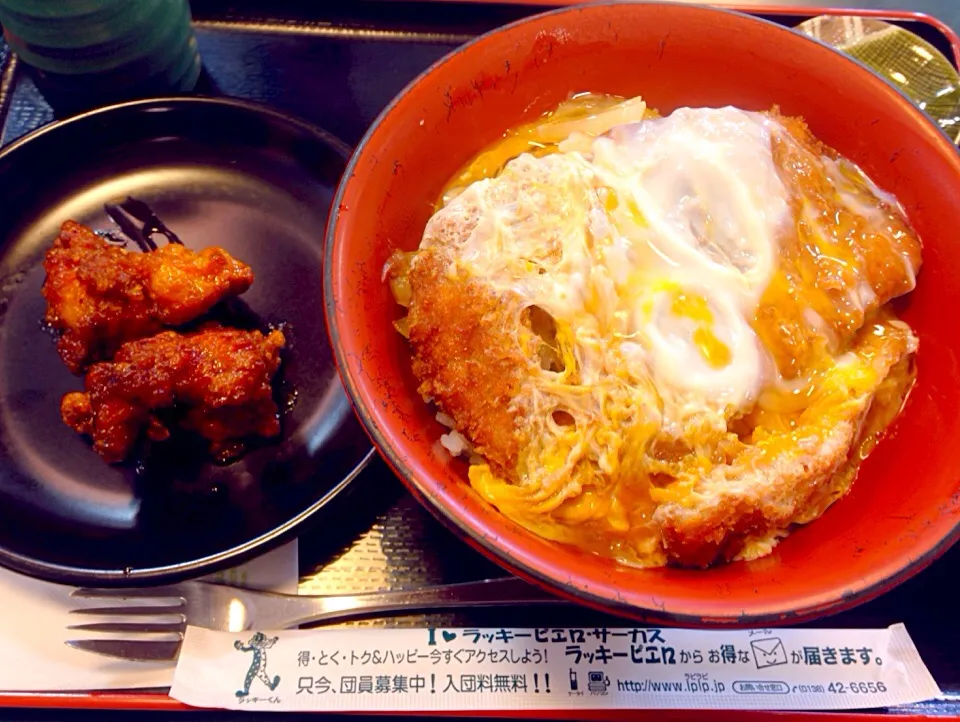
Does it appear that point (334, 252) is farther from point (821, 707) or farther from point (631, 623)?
point (821, 707)

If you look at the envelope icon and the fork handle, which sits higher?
the envelope icon

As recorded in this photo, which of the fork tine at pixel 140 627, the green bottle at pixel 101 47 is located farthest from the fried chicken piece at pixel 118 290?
the fork tine at pixel 140 627

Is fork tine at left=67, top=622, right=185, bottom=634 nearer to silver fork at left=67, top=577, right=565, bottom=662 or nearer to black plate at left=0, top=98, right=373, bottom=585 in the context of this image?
silver fork at left=67, top=577, right=565, bottom=662

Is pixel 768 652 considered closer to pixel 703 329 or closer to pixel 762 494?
pixel 762 494

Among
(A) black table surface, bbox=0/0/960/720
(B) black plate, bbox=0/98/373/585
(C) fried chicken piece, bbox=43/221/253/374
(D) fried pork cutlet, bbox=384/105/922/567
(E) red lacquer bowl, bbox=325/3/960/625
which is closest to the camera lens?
(E) red lacquer bowl, bbox=325/3/960/625

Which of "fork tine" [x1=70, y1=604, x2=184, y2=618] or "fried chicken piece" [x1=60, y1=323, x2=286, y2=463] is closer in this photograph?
"fork tine" [x1=70, y1=604, x2=184, y2=618]

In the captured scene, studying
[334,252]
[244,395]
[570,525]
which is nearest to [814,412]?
[570,525]

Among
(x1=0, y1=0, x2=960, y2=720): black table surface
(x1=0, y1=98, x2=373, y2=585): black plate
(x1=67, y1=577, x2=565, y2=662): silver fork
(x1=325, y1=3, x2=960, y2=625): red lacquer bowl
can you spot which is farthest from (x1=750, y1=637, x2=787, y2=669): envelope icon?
(x1=0, y1=0, x2=960, y2=720): black table surface

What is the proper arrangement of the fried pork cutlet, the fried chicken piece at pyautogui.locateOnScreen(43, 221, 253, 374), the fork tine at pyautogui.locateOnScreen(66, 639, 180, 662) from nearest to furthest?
the fried pork cutlet → the fork tine at pyautogui.locateOnScreen(66, 639, 180, 662) → the fried chicken piece at pyautogui.locateOnScreen(43, 221, 253, 374)
